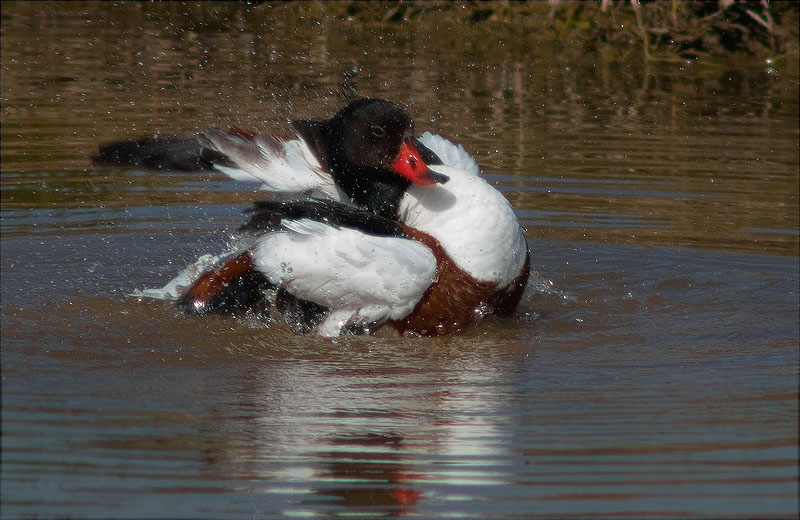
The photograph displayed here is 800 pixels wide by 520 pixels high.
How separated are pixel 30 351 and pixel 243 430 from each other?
1.18 meters

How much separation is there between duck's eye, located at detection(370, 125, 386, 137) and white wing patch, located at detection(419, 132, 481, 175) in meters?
0.55

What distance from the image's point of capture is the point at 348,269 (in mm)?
4770

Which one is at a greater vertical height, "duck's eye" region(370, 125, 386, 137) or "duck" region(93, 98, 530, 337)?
"duck's eye" region(370, 125, 386, 137)

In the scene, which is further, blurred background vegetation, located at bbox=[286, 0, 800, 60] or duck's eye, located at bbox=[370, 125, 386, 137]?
blurred background vegetation, located at bbox=[286, 0, 800, 60]

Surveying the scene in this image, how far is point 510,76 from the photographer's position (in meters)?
10.8

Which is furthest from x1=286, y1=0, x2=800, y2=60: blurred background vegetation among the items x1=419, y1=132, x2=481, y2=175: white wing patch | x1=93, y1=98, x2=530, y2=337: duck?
x1=93, y1=98, x2=530, y2=337: duck

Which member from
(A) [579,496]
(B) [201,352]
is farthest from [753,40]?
(A) [579,496]

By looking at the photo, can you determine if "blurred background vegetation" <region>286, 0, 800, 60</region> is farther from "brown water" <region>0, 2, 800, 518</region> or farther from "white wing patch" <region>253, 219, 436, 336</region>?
"white wing patch" <region>253, 219, 436, 336</region>

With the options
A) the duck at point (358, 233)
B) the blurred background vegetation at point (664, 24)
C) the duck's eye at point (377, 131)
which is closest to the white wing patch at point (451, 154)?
the duck at point (358, 233)

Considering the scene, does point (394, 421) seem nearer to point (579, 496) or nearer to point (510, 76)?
point (579, 496)

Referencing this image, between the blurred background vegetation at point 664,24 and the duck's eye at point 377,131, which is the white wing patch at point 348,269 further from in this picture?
the blurred background vegetation at point 664,24

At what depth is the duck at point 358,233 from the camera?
4793mm

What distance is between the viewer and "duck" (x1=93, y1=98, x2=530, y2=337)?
4.79 metres

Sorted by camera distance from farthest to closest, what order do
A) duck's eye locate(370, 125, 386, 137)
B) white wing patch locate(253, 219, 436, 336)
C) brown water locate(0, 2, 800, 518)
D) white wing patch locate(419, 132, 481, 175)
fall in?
1. white wing patch locate(419, 132, 481, 175)
2. duck's eye locate(370, 125, 386, 137)
3. white wing patch locate(253, 219, 436, 336)
4. brown water locate(0, 2, 800, 518)
